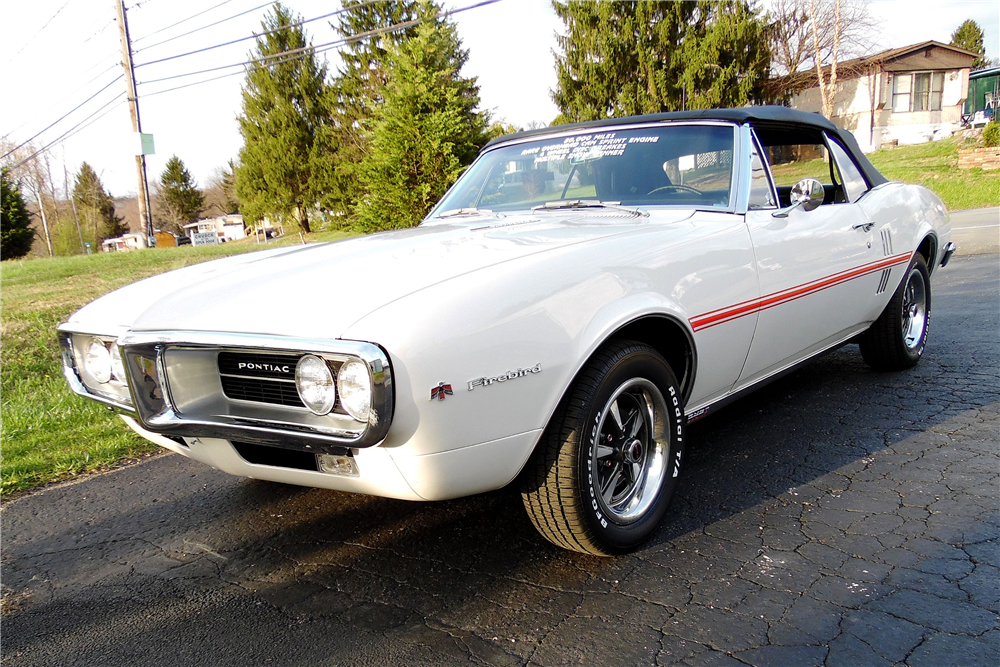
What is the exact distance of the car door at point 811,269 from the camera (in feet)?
10.4

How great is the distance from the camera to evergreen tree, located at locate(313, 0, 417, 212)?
30000 millimetres

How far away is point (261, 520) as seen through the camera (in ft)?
10.00

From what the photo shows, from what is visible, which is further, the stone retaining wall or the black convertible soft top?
the stone retaining wall

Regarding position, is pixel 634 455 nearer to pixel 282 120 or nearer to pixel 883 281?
pixel 883 281

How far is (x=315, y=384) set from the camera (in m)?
2.03

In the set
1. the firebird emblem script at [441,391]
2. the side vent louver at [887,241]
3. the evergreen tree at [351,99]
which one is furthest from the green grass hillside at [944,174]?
the evergreen tree at [351,99]

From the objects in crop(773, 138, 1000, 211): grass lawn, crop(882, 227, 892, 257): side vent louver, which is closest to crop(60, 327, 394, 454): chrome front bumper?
crop(882, 227, 892, 257): side vent louver

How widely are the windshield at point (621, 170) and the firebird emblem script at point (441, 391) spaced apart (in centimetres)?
170

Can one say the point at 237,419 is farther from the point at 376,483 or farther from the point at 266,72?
the point at 266,72

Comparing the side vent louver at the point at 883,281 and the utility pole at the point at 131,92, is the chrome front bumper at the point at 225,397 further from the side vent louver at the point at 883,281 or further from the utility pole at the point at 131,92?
the utility pole at the point at 131,92

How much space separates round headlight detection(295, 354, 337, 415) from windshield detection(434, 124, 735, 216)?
1833 mm

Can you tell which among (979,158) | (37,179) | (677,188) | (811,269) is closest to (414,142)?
(677,188)

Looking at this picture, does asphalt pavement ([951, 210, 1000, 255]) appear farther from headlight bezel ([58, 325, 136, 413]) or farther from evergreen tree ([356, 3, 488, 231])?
headlight bezel ([58, 325, 136, 413])

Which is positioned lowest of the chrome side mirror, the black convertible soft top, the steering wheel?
the chrome side mirror
